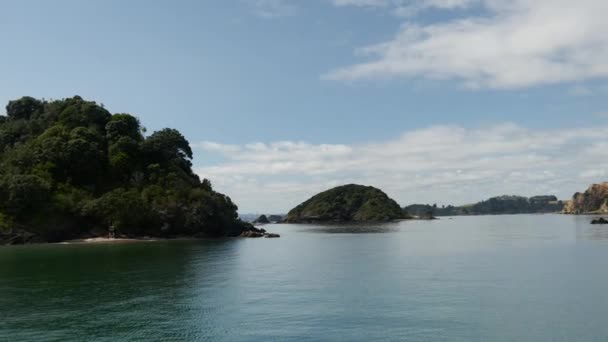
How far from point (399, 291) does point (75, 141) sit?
13102 cm

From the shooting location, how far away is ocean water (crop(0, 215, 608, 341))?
40.5 meters

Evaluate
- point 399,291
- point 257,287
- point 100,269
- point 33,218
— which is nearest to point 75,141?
point 33,218

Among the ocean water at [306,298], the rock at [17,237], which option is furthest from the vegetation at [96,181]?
the ocean water at [306,298]

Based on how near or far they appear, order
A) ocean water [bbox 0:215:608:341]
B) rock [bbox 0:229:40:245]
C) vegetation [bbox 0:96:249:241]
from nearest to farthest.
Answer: ocean water [bbox 0:215:608:341]
rock [bbox 0:229:40:245]
vegetation [bbox 0:96:249:241]

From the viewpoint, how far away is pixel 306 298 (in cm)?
5488

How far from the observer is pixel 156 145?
177625 millimetres

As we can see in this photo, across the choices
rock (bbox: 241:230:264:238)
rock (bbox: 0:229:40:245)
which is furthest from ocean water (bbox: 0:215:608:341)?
rock (bbox: 241:230:264:238)

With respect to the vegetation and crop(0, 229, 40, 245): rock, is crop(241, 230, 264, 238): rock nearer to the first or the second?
the vegetation

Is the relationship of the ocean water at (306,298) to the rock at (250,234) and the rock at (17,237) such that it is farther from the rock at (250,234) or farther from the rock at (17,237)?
the rock at (250,234)

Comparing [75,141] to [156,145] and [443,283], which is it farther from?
[443,283]

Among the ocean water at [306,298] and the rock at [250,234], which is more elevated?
the rock at [250,234]

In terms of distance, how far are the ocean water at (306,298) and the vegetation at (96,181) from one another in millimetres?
49646

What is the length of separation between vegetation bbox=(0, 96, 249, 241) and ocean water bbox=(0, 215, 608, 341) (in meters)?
49.6

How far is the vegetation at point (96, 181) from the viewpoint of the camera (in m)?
142
